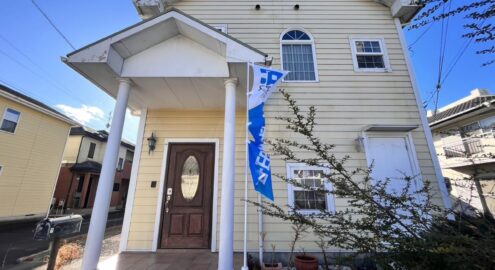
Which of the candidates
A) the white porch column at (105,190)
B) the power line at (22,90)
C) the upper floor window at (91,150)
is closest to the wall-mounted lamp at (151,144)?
the white porch column at (105,190)

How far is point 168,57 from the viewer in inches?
147

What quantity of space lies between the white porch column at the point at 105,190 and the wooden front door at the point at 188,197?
134 cm

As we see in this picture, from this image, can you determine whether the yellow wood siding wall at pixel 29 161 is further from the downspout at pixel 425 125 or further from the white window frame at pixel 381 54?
the downspout at pixel 425 125

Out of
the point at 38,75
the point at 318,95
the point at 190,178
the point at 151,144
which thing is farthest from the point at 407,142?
the point at 38,75

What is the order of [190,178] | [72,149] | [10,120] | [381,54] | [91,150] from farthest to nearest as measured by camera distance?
[91,150]
[72,149]
[10,120]
[381,54]
[190,178]

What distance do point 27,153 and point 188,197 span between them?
1206cm

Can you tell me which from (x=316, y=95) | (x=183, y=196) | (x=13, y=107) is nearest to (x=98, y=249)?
(x=183, y=196)

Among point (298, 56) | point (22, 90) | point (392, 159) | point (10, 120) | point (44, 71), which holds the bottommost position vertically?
point (392, 159)

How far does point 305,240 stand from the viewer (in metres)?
4.02

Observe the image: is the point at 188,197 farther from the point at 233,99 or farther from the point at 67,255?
the point at 233,99

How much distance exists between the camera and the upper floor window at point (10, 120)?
395 inches

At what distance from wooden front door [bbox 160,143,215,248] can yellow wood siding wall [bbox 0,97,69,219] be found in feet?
36.0

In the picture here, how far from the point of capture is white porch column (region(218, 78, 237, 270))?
291cm


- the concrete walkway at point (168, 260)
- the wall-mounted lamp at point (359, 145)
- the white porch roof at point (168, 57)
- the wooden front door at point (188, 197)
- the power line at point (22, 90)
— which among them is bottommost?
the concrete walkway at point (168, 260)
